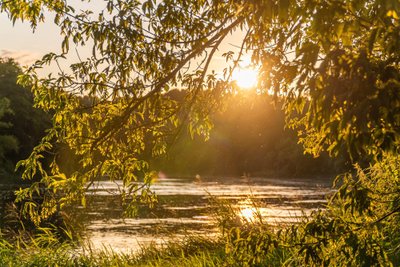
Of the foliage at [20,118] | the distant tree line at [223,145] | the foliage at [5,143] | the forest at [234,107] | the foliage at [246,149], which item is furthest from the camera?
the foliage at [246,149]

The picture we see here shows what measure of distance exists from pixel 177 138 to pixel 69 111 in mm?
1314

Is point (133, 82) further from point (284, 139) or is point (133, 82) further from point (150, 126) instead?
point (284, 139)

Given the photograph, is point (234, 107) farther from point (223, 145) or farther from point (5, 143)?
point (223, 145)

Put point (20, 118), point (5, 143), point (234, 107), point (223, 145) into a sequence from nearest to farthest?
point (234, 107) → point (5, 143) → point (20, 118) → point (223, 145)

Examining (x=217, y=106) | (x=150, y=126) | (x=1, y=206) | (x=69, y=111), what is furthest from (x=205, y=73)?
(x=1, y=206)

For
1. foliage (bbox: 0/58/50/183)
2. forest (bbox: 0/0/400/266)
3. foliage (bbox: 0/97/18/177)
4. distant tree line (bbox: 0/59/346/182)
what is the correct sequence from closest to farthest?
1. forest (bbox: 0/0/400/266)
2. foliage (bbox: 0/97/18/177)
3. distant tree line (bbox: 0/59/346/182)
4. foliage (bbox: 0/58/50/183)

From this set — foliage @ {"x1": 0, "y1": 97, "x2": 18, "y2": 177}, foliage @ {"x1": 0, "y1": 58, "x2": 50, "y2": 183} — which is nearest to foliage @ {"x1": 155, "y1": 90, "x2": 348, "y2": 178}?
foliage @ {"x1": 0, "y1": 58, "x2": 50, "y2": 183}

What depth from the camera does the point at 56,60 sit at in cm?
725

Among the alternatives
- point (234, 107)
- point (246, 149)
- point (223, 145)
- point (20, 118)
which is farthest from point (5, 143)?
point (234, 107)

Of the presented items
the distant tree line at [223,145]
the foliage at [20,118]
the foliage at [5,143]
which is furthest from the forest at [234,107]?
the foliage at [20,118]

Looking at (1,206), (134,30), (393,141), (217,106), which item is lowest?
(1,206)

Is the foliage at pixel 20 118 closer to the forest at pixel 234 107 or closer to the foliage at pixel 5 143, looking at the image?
the foliage at pixel 5 143

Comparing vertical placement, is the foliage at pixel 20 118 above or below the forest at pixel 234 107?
above

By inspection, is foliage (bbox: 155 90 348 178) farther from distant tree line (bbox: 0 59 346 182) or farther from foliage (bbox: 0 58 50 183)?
foliage (bbox: 0 58 50 183)
